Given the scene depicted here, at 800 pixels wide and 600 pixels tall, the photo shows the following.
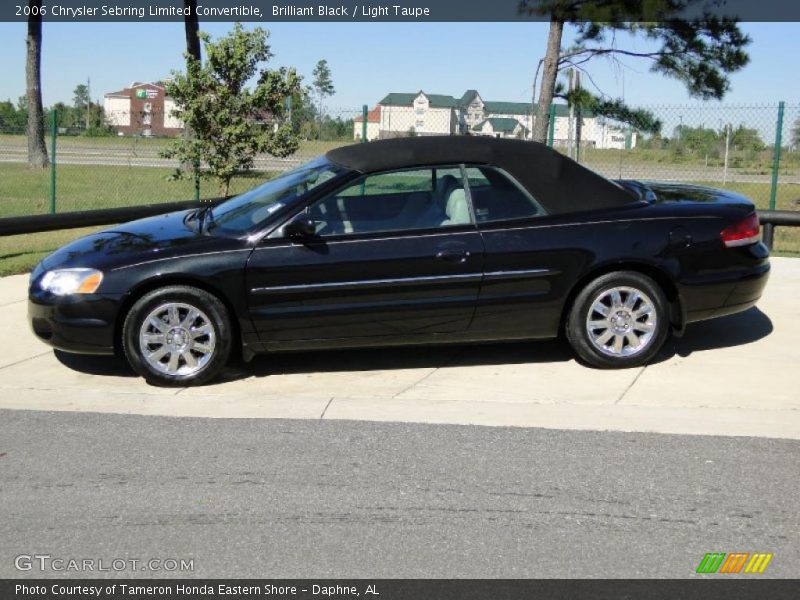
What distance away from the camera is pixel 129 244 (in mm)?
6418

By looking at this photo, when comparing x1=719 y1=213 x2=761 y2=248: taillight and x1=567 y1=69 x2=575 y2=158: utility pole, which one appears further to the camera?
x1=567 y1=69 x2=575 y2=158: utility pole

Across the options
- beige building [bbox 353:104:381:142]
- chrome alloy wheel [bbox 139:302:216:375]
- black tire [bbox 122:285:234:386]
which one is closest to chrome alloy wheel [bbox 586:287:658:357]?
black tire [bbox 122:285:234:386]

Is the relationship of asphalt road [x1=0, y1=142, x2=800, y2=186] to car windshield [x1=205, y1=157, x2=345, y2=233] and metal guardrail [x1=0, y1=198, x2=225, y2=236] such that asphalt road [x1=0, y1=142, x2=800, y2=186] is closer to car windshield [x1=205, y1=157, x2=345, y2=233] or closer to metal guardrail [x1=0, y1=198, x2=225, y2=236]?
metal guardrail [x1=0, y1=198, x2=225, y2=236]

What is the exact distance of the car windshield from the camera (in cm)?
643

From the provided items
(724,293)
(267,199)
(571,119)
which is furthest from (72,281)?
(571,119)

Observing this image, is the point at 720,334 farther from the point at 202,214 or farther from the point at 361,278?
the point at 202,214

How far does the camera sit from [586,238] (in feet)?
20.9

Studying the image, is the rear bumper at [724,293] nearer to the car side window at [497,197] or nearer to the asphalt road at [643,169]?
the car side window at [497,197]

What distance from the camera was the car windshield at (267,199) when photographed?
643cm

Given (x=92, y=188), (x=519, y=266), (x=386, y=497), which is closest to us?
(x=386, y=497)

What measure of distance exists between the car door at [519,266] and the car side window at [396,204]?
16cm

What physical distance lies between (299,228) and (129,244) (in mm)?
1232

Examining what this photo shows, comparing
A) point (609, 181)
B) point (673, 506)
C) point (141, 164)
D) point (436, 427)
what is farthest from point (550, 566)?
point (141, 164)
